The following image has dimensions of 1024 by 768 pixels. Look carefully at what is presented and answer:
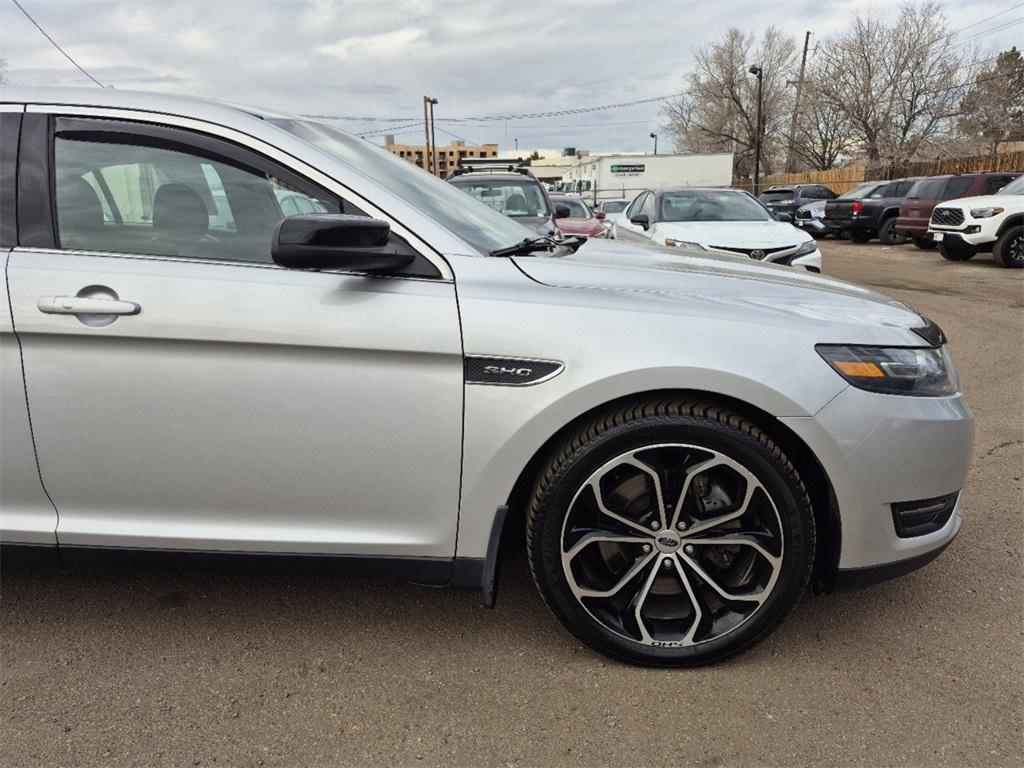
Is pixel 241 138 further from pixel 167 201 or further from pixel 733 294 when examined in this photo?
pixel 733 294

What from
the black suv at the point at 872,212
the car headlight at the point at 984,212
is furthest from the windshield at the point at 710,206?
the black suv at the point at 872,212

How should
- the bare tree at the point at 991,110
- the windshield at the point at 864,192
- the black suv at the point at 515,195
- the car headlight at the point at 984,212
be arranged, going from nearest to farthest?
1. the black suv at the point at 515,195
2. the car headlight at the point at 984,212
3. the windshield at the point at 864,192
4. the bare tree at the point at 991,110

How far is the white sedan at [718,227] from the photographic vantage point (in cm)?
824

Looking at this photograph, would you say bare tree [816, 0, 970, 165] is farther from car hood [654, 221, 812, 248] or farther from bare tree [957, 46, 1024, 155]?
car hood [654, 221, 812, 248]

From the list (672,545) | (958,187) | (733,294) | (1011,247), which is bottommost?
(672,545)

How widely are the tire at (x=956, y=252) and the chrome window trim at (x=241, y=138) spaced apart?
Answer: 1403 cm

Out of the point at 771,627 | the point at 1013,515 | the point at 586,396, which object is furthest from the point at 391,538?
the point at 1013,515

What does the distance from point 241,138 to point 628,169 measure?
38859mm

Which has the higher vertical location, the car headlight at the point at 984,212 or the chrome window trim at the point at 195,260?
the car headlight at the point at 984,212

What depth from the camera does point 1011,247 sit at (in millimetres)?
12516

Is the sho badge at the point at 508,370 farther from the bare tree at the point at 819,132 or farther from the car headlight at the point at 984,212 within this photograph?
the bare tree at the point at 819,132

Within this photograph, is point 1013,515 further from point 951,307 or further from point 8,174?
point 951,307

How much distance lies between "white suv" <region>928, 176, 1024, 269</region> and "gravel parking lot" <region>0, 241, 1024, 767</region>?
1185 centimetres

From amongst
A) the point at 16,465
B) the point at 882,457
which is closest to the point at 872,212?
the point at 882,457
